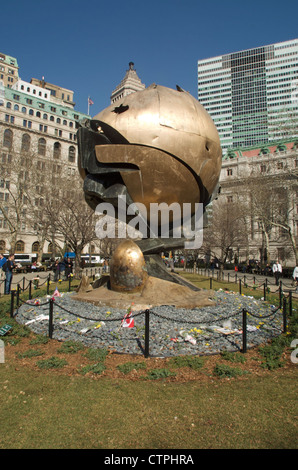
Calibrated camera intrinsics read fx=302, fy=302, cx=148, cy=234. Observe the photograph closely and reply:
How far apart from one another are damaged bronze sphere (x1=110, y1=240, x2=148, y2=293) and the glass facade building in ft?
344

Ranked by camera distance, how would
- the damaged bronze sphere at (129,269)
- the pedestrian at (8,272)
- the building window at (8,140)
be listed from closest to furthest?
the damaged bronze sphere at (129,269), the pedestrian at (8,272), the building window at (8,140)

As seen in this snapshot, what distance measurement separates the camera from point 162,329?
7070 mm

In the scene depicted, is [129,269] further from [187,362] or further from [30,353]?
[187,362]

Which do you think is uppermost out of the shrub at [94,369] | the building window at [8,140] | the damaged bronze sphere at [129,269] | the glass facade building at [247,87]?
the glass facade building at [247,87]

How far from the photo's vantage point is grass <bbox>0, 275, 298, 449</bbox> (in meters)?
3.29

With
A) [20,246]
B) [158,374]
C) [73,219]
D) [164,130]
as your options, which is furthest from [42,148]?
[158,374]

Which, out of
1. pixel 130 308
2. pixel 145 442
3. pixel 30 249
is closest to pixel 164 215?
pixel 130 308

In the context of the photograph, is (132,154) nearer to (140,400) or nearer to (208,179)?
(208,179)

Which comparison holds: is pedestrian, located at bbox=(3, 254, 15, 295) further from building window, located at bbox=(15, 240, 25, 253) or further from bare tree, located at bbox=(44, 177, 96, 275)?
building window, located at bbox=(15, 240, 25, 253)

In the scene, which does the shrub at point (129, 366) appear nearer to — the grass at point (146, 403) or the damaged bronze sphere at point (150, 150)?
the grass at point (146, 403)

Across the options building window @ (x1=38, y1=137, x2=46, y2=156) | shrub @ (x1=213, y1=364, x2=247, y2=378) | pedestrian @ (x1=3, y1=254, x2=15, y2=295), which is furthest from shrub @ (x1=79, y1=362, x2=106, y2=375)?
building window @ (x1=38, y1=137, x2=46, y2=156)

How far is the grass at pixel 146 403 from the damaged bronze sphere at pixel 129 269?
2897mm

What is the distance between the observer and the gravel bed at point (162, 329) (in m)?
6.29

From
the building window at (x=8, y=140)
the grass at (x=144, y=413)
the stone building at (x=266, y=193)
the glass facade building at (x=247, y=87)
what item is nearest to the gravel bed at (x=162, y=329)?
the grass at (x=144, y=413)
